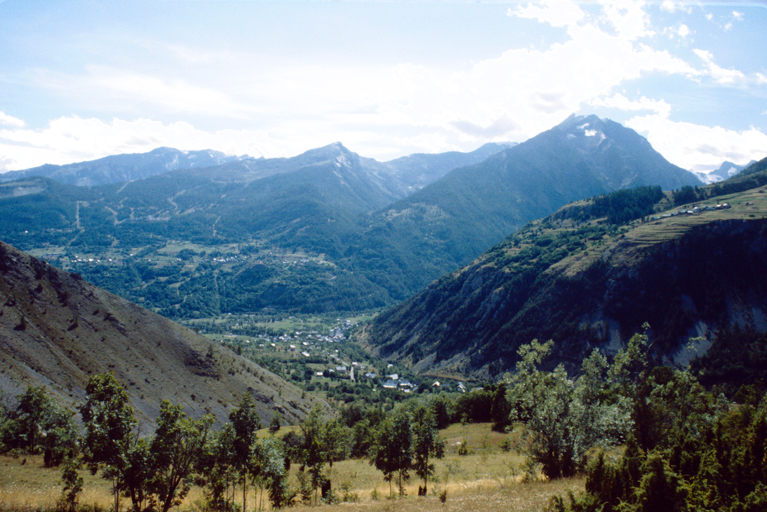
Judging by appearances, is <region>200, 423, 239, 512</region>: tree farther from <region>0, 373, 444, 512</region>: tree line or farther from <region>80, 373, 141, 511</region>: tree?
<region>80, 373, 141, 511</region>: tree

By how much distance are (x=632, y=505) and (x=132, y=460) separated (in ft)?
87.6

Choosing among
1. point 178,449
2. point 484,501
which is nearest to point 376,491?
point 484,501

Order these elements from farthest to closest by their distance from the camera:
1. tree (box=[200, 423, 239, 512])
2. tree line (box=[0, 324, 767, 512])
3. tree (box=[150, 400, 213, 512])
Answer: tree (box=[200, 423, 239, 512])
tree (box=[150, 400, 213, 512])
tree line (box=[0, 324, 767, 512])

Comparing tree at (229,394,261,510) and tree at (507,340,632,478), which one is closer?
tree at (229,394,261,510)

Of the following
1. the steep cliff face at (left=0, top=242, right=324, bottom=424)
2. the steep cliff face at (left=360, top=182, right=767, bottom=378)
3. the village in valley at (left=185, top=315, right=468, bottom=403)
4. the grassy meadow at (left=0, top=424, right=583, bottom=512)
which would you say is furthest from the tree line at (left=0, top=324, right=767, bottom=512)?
the village in valley at (left=185, top=315, right=468, bottom=403)

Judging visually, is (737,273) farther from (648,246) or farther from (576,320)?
(576,320)

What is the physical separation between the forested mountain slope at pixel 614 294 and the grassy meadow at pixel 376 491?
95.1m

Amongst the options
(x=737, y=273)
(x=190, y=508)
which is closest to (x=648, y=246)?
(x=737, y=273)

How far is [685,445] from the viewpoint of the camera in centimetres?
2566

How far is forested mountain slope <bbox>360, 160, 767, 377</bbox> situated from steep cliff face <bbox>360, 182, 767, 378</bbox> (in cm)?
32

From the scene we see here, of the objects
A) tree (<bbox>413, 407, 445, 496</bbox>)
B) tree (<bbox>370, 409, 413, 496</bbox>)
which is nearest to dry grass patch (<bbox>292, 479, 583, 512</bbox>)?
tree (<bbox>370, 409, 413, 496</bbox>)

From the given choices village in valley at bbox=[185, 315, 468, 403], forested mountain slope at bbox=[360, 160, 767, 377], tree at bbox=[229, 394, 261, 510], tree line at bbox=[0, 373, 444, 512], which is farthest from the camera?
village in valley at bbox=[185, 315, 468, 403]

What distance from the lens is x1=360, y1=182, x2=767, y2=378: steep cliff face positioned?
113 m

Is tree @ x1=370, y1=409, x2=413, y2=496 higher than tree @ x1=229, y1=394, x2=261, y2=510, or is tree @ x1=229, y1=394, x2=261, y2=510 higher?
tree @ x1=229, y1=394, x2=261, y2=510
